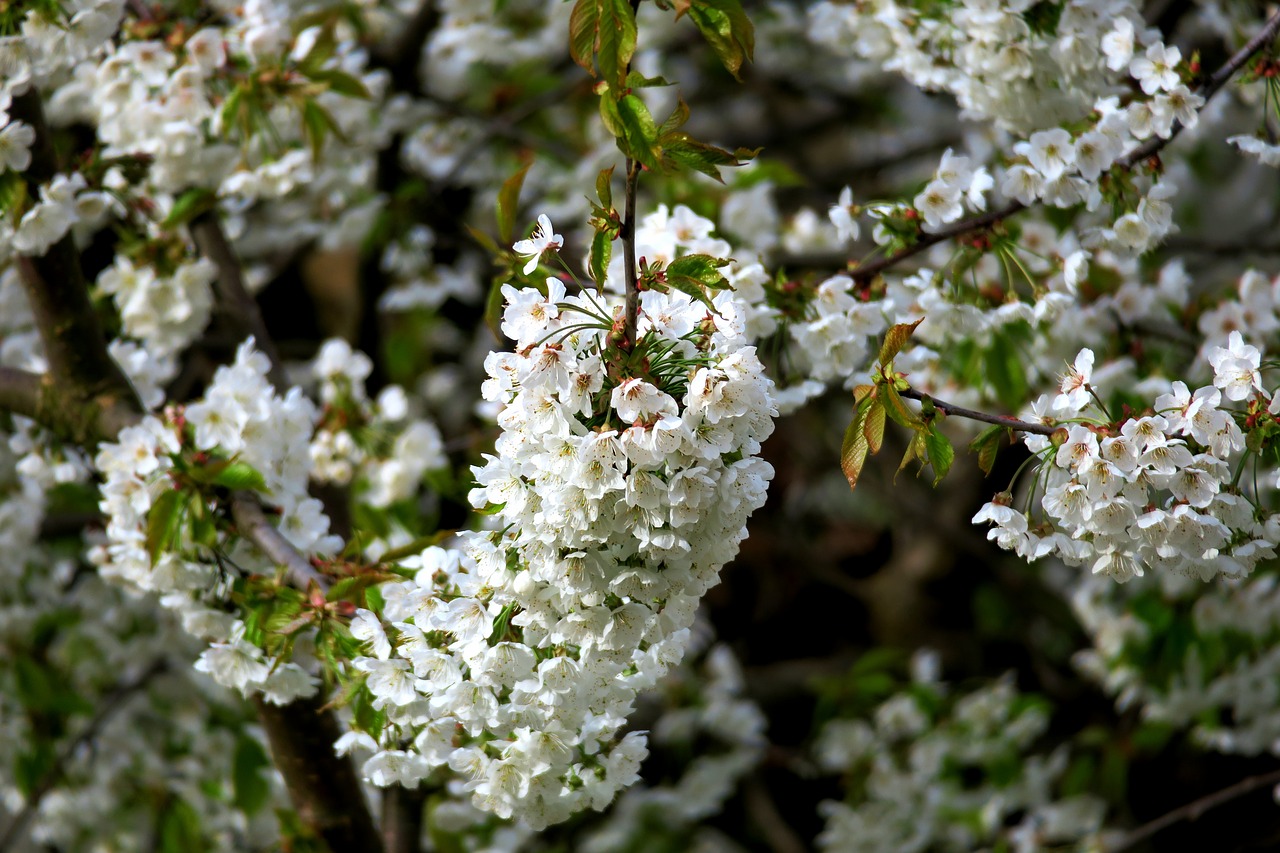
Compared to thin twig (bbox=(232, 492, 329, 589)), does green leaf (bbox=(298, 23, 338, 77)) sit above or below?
above

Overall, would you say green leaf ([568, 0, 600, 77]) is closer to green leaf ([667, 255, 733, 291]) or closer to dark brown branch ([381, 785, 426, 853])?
green leaf ([667, 255, 733, 291])

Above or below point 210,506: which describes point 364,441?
below

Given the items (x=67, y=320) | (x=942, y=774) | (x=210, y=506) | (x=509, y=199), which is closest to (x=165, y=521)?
(x=210, y=506)

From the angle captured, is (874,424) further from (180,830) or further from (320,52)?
(180,830)

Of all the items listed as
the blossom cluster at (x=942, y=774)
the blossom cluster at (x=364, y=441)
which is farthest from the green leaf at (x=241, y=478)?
the blossom cluster at (x=942, y=774)

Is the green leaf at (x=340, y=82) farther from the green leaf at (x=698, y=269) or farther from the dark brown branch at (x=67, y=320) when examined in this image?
the green leaf at (x=698, y=269)

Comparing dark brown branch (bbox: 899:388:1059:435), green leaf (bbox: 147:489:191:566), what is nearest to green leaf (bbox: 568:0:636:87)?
dark brown branch (bbox: 899:388:1059:435)
